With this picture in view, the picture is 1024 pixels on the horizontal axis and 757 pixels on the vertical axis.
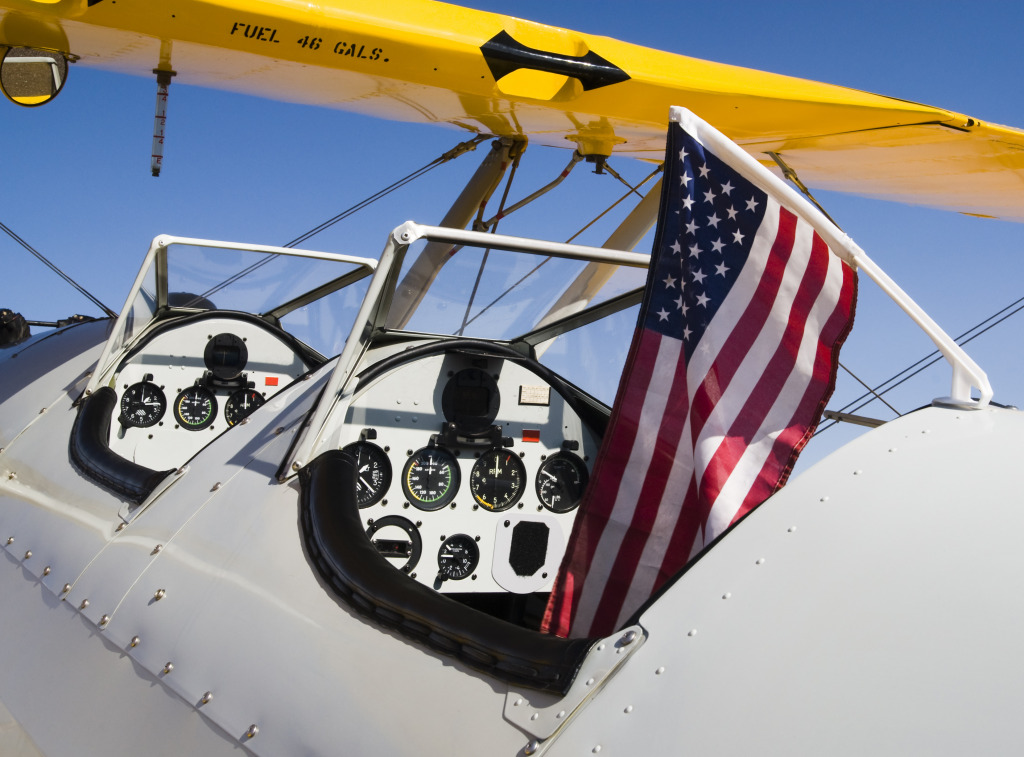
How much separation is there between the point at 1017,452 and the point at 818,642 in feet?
1.46

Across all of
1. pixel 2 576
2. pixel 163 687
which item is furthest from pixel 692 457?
pixel 2 576

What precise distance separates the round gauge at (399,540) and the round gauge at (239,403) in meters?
2.96

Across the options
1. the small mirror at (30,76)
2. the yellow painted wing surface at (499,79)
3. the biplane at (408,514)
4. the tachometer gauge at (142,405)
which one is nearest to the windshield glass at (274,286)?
the biplane at (408,514)

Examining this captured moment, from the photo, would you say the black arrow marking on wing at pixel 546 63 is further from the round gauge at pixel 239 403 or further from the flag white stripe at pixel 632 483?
the flag white stripe at pixel 632 483

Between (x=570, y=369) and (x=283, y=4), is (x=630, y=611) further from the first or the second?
(x=283, y=4)

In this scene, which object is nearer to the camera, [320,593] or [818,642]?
[818,642]

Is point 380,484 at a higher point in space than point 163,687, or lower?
higher

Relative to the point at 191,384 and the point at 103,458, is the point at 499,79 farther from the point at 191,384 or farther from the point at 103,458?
the point at 103,458

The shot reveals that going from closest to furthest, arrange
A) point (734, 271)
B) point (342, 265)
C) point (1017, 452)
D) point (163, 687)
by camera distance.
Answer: point (1017, 452), point (734, 271), point (163, 687), point (342, 265)

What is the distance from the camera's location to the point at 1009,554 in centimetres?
117

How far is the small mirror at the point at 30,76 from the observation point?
5.86 m

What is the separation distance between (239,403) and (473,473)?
10.1ft

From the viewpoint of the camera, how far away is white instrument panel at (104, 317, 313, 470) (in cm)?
571

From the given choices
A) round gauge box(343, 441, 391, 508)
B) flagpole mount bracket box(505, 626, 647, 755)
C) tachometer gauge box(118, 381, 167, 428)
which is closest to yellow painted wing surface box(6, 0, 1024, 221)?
tachometer gauge box(118, 381, 167, 428)
